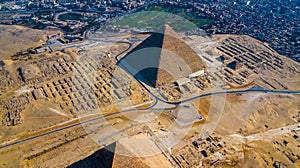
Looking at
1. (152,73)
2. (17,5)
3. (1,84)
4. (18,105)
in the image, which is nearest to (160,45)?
(152,73)

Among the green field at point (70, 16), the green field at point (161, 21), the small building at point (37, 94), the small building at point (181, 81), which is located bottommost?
the small building at point (37, 94)

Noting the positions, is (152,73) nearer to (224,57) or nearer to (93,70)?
(93,70)

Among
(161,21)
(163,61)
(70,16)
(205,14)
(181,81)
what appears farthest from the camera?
(70,16)

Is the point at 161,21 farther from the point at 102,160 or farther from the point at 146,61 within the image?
the point at 102,160

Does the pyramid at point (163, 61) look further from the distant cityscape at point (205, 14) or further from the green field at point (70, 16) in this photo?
the green field at point (70, 16)

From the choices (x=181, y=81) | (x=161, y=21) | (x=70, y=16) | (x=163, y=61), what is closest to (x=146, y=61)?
(x=163, y=61)

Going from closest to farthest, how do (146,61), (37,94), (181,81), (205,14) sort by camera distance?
(37,94) → (181,81) → (146,61) → (205,14)

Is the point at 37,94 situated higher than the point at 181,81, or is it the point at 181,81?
the point at 181,81

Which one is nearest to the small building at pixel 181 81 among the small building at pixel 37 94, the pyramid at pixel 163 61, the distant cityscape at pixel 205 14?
the pyramid at pixel 163 61
